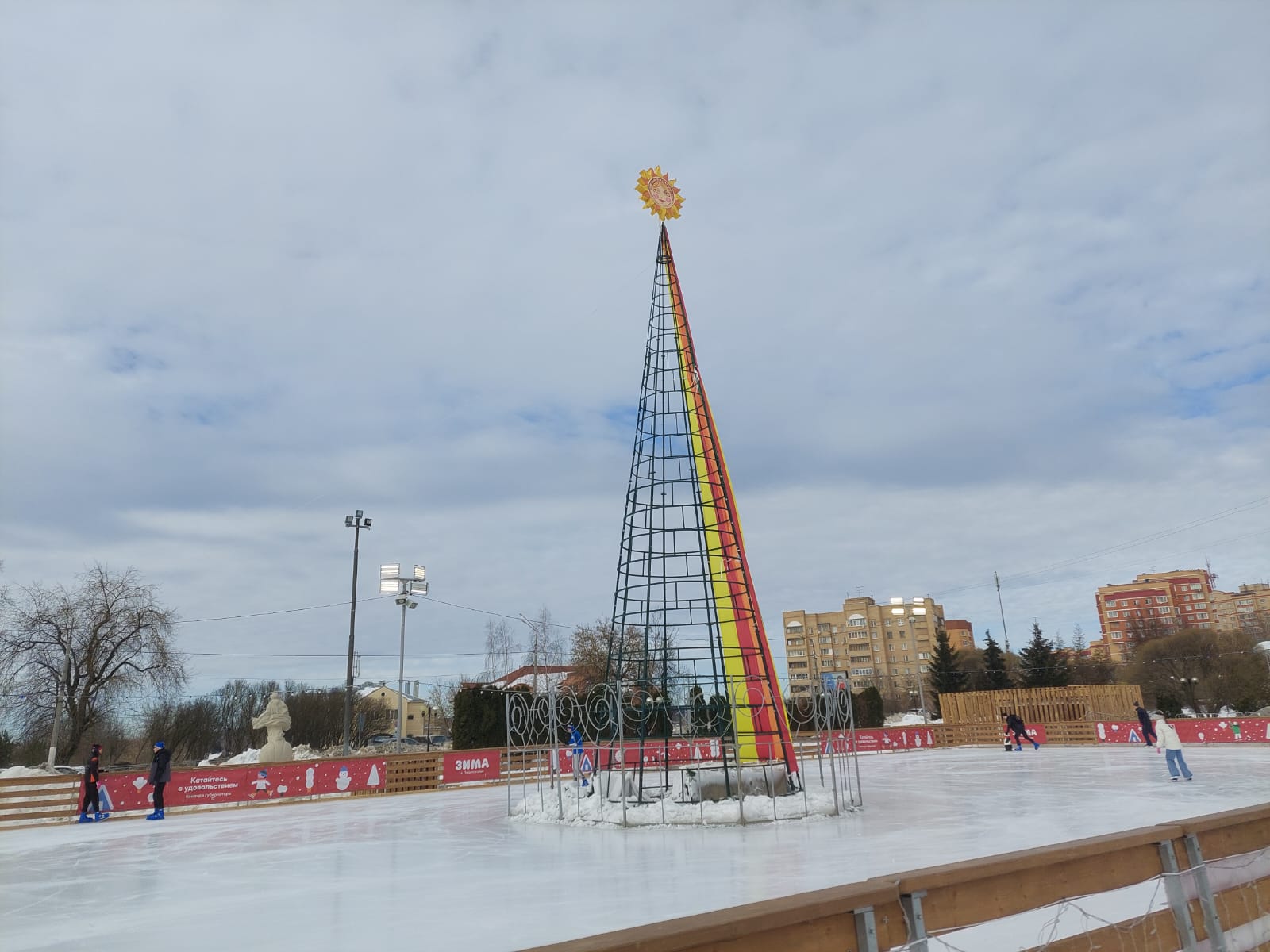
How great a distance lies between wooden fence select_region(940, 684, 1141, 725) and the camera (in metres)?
36.1

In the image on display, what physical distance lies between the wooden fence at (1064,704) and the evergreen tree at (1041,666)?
1341 centimetres

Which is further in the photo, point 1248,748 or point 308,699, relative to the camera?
point 308,699

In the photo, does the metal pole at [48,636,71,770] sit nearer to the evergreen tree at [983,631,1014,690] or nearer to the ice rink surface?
the ice rink surface

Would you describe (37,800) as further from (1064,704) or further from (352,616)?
(1064,704)

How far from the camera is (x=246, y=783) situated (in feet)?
69.3

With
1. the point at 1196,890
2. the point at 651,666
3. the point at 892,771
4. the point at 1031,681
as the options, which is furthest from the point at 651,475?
the point at 1031,681

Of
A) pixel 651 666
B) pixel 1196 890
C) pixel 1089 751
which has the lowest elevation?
pixel 1089 751

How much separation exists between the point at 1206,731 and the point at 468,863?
31.1 m

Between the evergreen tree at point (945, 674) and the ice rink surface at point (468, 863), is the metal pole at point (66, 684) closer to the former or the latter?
the ice rink surface at point (468, 863)

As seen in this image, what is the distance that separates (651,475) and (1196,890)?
12.0 meters

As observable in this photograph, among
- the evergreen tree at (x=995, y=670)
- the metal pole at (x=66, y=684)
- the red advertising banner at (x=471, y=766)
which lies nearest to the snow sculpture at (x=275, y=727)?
the red advertising banner at (x=471, y=766)

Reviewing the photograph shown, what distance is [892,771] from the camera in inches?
969

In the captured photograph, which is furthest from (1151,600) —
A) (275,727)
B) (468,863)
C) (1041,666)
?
(468,863)

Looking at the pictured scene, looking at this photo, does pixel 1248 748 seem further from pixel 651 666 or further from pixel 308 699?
pixel 308 699
